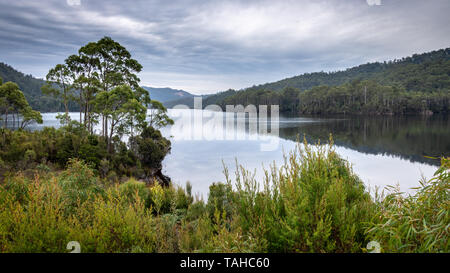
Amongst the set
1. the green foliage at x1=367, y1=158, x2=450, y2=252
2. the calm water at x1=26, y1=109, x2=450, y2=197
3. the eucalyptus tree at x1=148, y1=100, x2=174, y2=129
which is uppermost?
the eucalyptus tree at x1=148, y1=100, x2=174, y2=129

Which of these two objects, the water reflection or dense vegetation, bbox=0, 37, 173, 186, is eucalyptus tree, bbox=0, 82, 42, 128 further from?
the water reflection

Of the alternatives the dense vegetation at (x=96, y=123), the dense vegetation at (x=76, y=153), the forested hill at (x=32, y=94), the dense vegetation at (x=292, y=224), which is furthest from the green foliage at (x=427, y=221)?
the forested hill at (x=32, y=94)

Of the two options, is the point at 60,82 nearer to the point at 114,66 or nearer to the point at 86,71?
the point at 86,71

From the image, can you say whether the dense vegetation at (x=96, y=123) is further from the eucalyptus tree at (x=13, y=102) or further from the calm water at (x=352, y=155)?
the calm water at (x=352, y=155)

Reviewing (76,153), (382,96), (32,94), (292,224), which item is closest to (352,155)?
(76,153)

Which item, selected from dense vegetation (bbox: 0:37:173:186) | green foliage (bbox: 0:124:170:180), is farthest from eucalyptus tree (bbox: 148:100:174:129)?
green foliage (bbox: 0:124:170:180)

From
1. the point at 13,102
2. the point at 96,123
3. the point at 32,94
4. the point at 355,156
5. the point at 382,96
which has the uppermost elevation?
the point at 32,94

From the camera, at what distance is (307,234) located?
2217 millimetres

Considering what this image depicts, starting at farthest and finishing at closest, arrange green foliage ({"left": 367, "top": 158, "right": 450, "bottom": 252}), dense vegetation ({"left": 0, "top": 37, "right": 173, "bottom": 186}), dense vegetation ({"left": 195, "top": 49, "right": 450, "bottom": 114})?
dense vegetation ({"left": 195, "top": 49, "right": 450, "bottom": 114}) < dense vegetation ({"left": 0, "top": 37, "right": 173, "bottom": 186}) < green foliage ({"left": 367, "top": 158, "right": 450, "bottom": 252})

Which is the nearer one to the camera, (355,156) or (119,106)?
(119,106)

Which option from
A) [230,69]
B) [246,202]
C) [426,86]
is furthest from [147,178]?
[426,86]

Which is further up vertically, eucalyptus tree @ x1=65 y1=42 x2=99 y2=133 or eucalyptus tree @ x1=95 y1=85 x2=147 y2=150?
eucalyptus tree @ x1=65 y1=42 x2=99 y2=133
